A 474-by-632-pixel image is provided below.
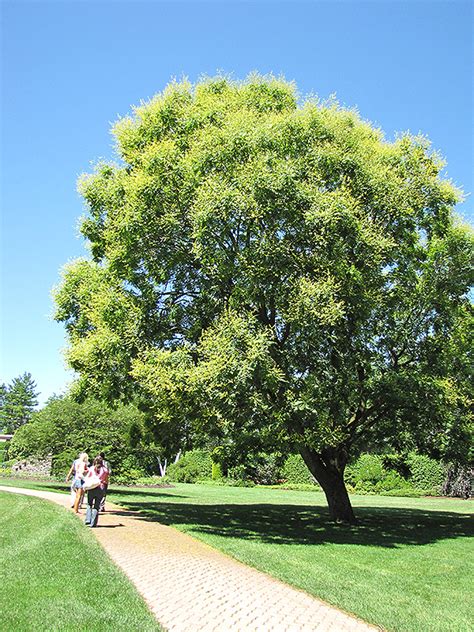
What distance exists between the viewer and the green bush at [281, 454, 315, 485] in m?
39.4

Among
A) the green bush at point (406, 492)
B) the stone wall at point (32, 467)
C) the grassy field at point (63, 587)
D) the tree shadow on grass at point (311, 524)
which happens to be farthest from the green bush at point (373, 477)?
the grassy field at point (63, 587)

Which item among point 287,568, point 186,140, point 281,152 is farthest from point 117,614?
point 186,140

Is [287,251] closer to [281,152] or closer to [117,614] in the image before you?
[281,152]

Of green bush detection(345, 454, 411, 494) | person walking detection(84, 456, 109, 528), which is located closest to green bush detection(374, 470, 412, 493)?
green bush detection(345, 454, 411, 494)

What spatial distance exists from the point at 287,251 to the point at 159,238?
357 cm

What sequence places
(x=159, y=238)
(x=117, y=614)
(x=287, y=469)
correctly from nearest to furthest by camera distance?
1. (x=117, y=614)
2. (x=159, y=238)
3. (x=287, y=469)

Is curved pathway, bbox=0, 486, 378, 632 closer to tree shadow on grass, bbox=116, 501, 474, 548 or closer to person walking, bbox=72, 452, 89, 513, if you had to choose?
Answer: tree shadow on grass, bbox=116, 501, 474, 548

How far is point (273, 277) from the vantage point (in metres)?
13.7

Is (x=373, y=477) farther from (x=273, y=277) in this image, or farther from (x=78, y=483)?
(x=273, y=277)

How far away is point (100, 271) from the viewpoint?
1647 centimetres

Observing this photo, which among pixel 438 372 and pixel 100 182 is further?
pixel 100 182

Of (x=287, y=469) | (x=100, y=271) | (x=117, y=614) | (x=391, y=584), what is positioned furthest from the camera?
(x=287, y=469)

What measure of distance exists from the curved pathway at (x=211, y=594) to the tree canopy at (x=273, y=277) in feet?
11.8

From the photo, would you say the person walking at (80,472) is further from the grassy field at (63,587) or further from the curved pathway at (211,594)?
the curved pathway at (211,594)
